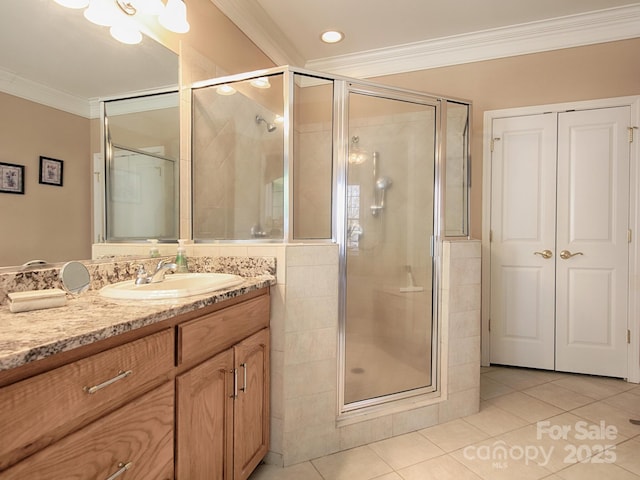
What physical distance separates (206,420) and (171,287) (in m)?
0.57

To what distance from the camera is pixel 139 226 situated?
5.29 feet

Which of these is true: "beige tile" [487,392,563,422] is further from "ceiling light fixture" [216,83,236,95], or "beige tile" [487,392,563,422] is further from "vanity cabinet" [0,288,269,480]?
"ceiling light fixture" [216,83,236,95]

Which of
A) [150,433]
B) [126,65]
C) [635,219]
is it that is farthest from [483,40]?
[150,433]

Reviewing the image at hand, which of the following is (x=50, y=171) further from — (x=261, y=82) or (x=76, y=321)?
(x=261, y=82)

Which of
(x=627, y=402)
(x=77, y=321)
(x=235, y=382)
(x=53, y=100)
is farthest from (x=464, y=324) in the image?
(x=53, y=100)

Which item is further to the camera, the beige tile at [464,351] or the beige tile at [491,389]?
the beige tile at [491,389]

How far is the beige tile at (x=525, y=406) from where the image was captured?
2062 mm

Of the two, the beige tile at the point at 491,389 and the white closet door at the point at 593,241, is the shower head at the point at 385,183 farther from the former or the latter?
the beige tile at the point at 491,389

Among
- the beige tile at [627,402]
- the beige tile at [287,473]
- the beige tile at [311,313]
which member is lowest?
the beige tile at [627,402]

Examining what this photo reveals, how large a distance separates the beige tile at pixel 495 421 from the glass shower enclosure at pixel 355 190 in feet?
1.03

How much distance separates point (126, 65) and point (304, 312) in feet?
4.45

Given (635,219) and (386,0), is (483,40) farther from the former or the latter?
(635,219)

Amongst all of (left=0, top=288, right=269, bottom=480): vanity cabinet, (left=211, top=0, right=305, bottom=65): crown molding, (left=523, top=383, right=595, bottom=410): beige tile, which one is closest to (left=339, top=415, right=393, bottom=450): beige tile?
(left=0, top=288, right=269, bottom=480): vanity cabinet

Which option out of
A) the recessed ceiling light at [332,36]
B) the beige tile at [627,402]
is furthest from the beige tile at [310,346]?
the recessed ceiling light at [332,36]
